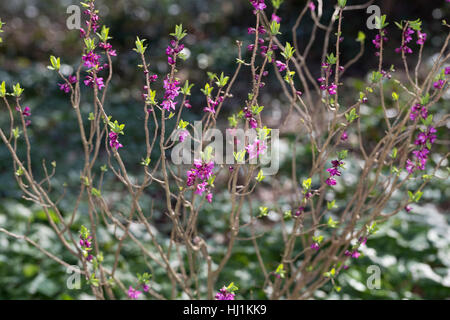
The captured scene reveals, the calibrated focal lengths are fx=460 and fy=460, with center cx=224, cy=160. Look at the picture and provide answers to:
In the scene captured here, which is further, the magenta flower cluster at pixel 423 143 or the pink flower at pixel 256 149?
the magenta flower cluster at pixel 423 143

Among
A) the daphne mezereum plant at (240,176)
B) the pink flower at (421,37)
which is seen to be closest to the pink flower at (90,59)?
the daphne mezereum plant at (240,176)

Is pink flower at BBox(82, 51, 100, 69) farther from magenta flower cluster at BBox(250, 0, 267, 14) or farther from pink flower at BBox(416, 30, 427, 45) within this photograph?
pink flower at BBox(416, 30, 427, 45)

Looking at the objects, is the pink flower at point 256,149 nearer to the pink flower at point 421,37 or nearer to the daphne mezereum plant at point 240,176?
the daphne mezereum plant at point 240,176

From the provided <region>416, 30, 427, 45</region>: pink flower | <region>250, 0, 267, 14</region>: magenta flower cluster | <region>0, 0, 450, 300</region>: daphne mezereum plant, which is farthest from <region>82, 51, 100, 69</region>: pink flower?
<region>416, 30, 427, 45</region>: pink flower

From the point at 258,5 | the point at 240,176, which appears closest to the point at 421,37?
the point at 258,5

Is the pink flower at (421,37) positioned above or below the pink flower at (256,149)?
above

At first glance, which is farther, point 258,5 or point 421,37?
point 421,37

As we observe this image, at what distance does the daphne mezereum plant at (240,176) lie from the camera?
5.52ft

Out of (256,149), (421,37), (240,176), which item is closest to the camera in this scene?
(256,149)

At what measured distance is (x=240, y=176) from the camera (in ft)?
14.8

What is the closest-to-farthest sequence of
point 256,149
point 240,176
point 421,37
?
point 256,149 → point 421,37 → point 240,176

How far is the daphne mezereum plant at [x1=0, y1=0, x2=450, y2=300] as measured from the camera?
168 centimetres

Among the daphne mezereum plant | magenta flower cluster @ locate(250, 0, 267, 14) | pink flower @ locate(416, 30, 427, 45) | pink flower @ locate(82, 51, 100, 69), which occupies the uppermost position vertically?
magenta flower cluster @ locate(250, 0, 267, 14)

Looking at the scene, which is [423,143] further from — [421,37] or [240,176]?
[240,176]
